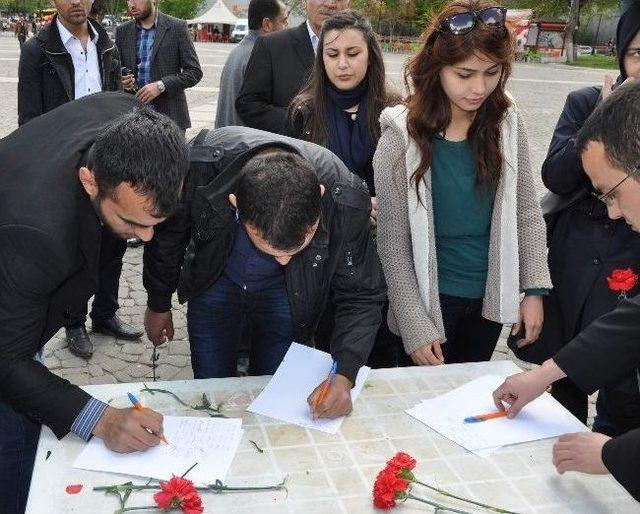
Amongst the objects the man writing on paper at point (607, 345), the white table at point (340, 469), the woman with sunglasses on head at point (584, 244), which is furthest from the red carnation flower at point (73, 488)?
the woman with sunglasses on head at point (584, 244)

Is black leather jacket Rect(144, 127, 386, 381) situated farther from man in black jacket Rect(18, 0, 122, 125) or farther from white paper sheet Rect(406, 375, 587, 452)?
man in black jacket Rect(18, 0, 122, 125)

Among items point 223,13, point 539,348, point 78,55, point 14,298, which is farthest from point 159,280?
point 223,13

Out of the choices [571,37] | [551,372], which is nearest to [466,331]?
[551,372]

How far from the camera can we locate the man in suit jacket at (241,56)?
13.0ft

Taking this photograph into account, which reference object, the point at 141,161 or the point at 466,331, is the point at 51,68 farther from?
the point at 466,331

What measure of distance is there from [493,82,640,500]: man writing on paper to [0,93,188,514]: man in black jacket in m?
0.93

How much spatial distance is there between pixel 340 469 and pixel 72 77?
111 inches

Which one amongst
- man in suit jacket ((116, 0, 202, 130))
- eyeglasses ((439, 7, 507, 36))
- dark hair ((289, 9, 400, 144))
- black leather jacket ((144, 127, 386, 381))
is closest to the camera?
black leather jacket ((144, 127, 386, 381))

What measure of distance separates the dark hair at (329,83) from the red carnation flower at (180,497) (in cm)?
164

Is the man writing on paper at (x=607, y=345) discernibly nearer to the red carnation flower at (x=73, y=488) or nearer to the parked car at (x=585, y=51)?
the red carnation flower at (x=73, y=488)

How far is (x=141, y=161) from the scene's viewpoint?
1.55 metres

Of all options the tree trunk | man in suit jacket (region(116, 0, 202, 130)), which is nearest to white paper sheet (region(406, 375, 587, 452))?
man in suit jacket (region(116, 0, 202, 130))

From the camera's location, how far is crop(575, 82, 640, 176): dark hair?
52.9 inches

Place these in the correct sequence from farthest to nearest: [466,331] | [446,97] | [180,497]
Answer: [466,331], [446,97], [180,497]
